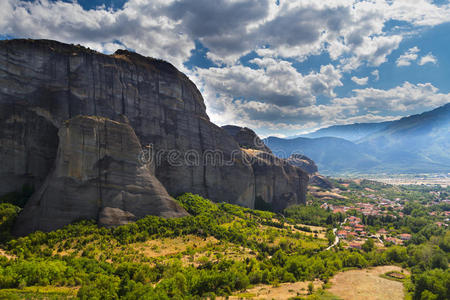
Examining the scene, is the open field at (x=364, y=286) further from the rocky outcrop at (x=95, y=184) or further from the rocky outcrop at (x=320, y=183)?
the rocky outcrop at (x=320, y=183)

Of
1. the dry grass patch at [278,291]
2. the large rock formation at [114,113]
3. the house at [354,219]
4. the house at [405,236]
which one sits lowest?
the house at [405,236]

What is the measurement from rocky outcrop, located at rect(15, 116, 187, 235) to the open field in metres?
31.1

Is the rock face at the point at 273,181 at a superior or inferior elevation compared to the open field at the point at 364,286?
superior

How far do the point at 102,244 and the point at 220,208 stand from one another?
33.3 m

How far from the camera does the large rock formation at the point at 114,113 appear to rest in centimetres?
4572

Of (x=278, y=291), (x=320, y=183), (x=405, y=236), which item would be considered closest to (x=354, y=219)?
(x=405, y=236)

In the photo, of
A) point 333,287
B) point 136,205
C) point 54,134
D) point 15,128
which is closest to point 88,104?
point 54,134

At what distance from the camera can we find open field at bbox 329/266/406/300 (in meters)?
34.6

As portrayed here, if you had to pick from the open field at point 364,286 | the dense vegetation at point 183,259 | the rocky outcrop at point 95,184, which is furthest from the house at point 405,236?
the rocky outcrop at point 95,184

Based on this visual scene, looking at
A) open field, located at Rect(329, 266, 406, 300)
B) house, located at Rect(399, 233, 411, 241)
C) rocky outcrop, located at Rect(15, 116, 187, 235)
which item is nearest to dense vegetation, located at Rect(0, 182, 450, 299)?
open field, located at Rect(329, 266, 406, 300)

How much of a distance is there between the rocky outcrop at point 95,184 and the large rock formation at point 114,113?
237 cm

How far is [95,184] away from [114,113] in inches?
820

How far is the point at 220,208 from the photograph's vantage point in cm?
6531

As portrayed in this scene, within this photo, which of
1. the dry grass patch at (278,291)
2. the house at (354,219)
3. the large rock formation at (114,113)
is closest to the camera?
the dry grass patch at (278,291)
